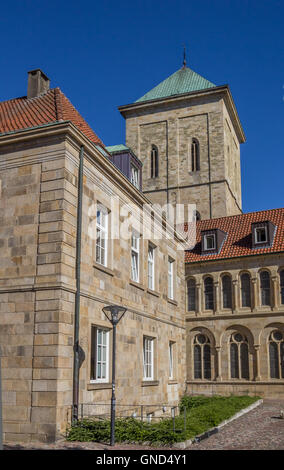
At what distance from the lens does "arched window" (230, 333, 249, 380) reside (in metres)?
30.3

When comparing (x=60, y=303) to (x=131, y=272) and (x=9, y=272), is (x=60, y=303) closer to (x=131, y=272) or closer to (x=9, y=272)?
(x=9, y=272)

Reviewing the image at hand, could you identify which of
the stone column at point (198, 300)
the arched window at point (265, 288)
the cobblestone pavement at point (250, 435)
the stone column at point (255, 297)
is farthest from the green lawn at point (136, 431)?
the stone column at point (198, 300)

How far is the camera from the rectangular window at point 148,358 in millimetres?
20188

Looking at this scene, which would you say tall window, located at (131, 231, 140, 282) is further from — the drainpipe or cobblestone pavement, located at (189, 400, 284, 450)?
cobblestone pavement, located at (189, 400, 284, 450)

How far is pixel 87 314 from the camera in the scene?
613 inches

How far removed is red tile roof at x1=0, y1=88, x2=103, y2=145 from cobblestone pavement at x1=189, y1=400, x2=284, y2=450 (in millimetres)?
10582

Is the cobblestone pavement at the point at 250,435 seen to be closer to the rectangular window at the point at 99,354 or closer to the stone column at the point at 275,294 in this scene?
the rectangular window at the point at 99,354

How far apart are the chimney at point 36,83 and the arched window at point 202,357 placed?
59.6 feet

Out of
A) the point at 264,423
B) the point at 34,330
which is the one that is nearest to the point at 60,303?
the point at 34,330

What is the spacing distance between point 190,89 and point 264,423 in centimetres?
3807

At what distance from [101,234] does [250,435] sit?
7677 mm

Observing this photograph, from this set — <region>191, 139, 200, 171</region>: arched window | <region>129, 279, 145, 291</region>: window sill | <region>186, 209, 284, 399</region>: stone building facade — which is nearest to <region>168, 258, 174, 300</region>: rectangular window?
<region>129, 279, 145, 291</region>: window sill

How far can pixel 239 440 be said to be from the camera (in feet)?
46.8

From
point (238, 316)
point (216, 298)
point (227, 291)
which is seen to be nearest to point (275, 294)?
point (238, 316)
